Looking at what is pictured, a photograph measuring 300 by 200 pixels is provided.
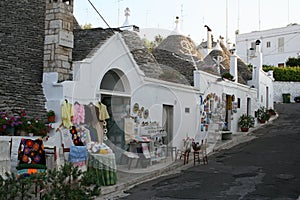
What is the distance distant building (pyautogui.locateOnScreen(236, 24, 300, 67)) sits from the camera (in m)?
47.0

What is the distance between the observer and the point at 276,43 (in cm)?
4853

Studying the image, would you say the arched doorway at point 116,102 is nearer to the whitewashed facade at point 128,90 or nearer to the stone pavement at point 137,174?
the whitewashed facade at point 128,90

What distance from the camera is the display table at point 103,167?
9.59 m

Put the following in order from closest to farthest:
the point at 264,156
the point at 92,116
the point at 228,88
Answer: the point at 92,116
the point at 264,156
the point at 228,88

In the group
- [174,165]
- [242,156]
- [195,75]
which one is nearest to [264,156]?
[242,156]

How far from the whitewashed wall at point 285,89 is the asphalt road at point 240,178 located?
2211 cm

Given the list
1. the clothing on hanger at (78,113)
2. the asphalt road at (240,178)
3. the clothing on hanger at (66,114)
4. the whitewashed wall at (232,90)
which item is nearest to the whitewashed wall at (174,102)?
the whitewashed wall at (232,90)

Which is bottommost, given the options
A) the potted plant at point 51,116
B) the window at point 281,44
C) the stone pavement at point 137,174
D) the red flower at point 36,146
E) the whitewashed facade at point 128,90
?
the stone pavement at point 137,174

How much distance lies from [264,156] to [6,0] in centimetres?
1091

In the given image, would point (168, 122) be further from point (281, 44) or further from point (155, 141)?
point (281, 44)

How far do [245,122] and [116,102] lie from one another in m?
11.9

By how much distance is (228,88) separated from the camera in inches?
839

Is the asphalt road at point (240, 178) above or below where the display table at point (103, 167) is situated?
below

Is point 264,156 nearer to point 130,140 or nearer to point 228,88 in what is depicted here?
point 130,140
